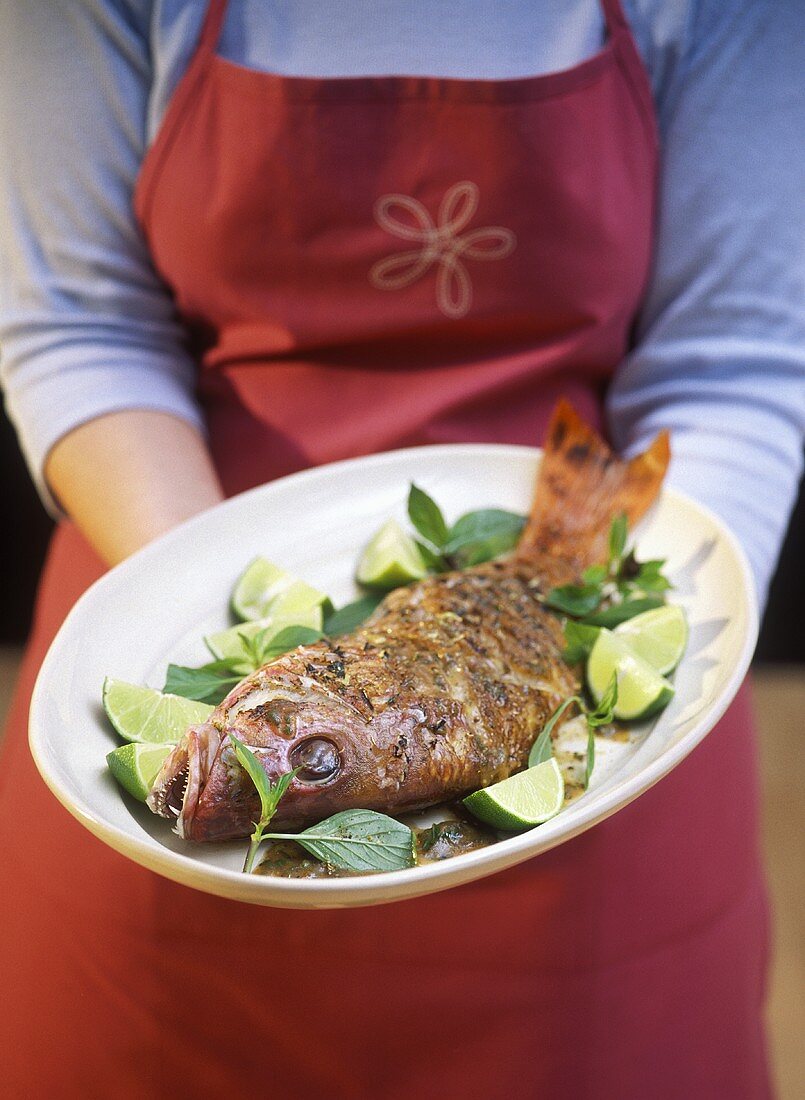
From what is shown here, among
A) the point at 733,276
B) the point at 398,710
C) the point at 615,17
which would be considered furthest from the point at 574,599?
the point at 615,17

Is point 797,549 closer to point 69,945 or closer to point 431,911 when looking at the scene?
point 431,911

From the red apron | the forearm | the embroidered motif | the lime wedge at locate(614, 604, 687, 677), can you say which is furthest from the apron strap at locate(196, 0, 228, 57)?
the lime wedge at locate(614, 604, 687, 677)

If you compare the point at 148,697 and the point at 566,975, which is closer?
the point at 148,697

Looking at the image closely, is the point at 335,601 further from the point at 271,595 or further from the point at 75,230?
the point at 75,230

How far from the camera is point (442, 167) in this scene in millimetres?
1052

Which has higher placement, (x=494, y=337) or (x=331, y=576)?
(x=494, y=337)

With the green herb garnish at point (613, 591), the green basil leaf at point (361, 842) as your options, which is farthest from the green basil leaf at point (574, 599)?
the green basil leaf at point (361, 842)

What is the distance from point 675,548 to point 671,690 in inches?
8.9

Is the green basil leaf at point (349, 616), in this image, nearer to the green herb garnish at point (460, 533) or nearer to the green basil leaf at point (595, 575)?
the green herb garnish at point (460, 533)

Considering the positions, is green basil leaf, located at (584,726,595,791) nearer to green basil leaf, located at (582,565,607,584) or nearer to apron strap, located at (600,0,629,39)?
green basil leaf, located at (582,565,607,584)

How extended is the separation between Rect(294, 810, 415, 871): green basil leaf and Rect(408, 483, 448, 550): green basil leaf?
1.24ft

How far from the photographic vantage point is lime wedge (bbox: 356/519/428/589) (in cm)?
97

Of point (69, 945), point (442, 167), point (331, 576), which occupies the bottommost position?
point (69, 945)

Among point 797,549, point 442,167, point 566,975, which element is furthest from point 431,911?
point 797,549
